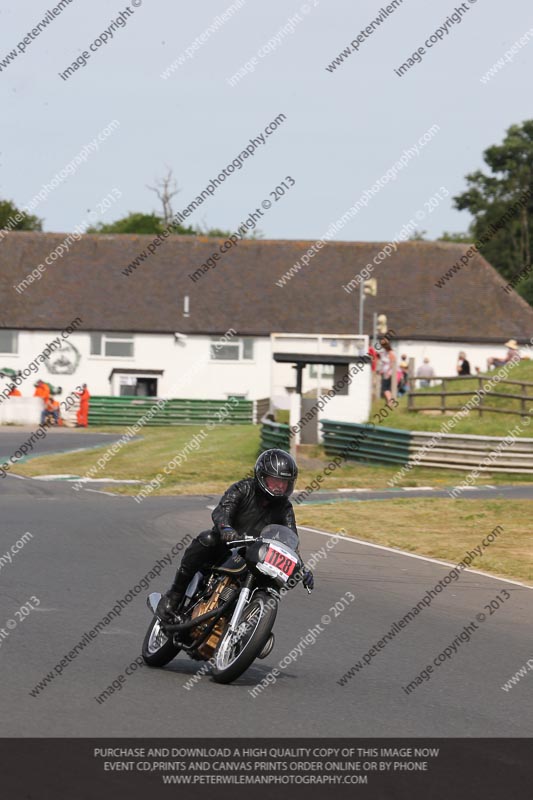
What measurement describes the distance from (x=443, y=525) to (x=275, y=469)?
36.0 ft

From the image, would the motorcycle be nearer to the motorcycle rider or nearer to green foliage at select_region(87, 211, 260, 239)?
the motorcycle rider

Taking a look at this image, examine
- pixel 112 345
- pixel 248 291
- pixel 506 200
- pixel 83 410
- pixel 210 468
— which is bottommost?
pixel 210 468

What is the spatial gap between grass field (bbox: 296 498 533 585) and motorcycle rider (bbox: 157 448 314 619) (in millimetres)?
6619

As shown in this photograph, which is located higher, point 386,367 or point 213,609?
point 386,367

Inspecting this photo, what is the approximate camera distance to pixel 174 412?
47.9 metres

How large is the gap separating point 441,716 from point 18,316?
5049cm

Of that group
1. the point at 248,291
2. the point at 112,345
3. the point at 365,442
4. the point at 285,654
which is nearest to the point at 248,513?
the point at 285,654

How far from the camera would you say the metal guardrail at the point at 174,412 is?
4772cm

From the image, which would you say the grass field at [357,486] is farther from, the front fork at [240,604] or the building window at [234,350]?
the building window at [234,350]

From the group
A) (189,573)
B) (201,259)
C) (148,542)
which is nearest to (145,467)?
(148,542)

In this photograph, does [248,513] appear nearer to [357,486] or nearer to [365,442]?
[357,486]

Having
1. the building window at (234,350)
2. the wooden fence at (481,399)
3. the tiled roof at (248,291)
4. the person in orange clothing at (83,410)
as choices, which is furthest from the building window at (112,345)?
the wooden fence at (481,399)

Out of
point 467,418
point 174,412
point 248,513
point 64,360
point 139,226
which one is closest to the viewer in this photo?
point 248,513

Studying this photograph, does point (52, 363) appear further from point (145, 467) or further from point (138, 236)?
point (145, 467)
